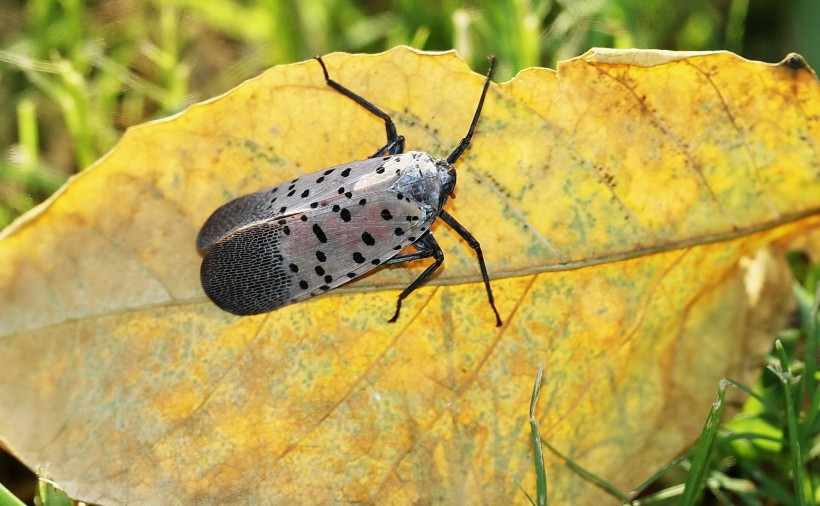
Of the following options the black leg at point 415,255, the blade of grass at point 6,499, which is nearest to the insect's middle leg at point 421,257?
the black leg at point 415,255

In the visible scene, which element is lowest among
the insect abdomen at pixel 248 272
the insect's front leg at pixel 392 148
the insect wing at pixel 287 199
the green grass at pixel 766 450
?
the green grass at pixel 766 450

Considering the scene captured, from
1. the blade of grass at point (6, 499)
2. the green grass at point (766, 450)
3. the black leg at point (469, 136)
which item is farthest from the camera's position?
the black leg at point (469, 136)

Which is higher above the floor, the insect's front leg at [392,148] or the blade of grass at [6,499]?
the insect's front leg at [392,148]

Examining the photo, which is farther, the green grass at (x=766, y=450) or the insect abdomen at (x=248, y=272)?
the insect abdomen at (x=248, y=272)

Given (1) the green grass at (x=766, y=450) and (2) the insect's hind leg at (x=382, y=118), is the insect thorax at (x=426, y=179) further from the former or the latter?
(1) the green grass at (x=766, y=450)

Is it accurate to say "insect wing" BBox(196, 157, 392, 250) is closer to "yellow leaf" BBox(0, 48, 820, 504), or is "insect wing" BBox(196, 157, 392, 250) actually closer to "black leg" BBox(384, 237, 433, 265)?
"yellow leaf" BBox(0, 48, 820, 504)

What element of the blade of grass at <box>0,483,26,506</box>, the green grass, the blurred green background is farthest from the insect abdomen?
the blurred green background
